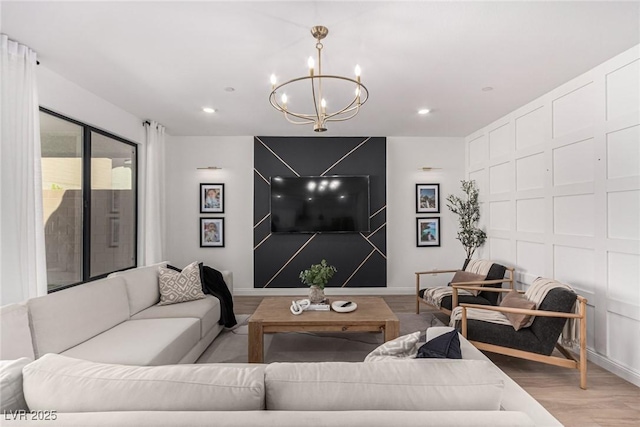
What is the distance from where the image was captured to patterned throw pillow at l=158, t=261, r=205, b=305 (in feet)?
11.0

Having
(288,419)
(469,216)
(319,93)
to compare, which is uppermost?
(319,93)

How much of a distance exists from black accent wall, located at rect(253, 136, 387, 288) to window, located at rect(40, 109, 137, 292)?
6.30ft

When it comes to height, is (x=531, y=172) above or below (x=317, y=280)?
above

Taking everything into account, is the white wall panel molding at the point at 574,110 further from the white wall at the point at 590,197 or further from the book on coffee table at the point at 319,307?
the book on coffee table at the point at 319,307

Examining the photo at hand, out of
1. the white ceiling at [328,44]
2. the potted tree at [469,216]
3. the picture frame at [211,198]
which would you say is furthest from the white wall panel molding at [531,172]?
the picture frame at [211,198]

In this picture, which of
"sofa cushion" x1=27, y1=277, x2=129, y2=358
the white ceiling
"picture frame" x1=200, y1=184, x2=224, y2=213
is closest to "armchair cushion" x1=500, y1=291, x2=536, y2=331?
the white ceiling

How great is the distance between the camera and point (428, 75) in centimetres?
300

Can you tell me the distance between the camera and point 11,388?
112cm

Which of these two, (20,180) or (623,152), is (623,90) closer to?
(623,152)

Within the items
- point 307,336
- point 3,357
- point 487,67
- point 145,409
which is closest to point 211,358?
point 307,336

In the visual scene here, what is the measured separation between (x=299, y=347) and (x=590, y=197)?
3202 millimetres

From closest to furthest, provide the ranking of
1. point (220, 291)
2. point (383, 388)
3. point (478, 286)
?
point (383, 388) < point (220, 291) < point (478, 286)

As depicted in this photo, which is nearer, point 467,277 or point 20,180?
point 20,180

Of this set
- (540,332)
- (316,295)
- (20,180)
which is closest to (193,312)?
(316,295)
